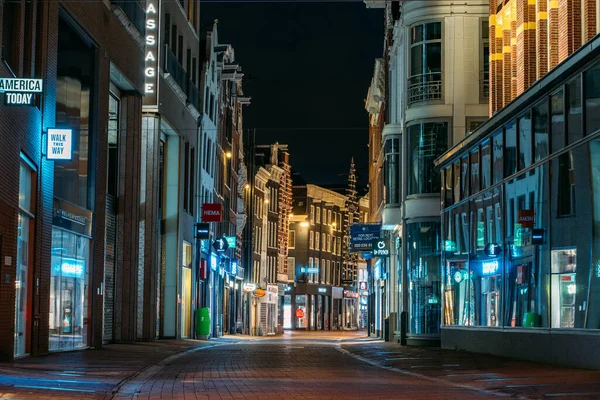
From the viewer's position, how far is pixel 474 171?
106 ft

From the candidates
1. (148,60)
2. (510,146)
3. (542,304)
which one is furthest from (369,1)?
(542,304)

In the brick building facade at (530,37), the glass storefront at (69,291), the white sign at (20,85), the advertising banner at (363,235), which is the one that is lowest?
the glass storefront at (69,291)

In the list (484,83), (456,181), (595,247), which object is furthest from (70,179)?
(484,83)

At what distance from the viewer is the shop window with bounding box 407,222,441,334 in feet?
125

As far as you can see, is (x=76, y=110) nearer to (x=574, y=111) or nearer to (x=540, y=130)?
(x=540, y=130)

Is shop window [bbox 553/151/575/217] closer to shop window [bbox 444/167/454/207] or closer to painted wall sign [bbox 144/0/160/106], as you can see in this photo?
shop window [bbox 444/167/454/207]

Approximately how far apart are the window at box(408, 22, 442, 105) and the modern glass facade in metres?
4.84

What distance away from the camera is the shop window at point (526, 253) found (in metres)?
24.8

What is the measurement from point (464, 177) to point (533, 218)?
821cm

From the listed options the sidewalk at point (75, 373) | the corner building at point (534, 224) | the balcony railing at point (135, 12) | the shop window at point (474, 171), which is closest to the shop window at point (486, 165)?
the corner building at point (534, 224)

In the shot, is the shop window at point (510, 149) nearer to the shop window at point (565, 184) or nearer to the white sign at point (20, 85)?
the shop window at point (565, 184)

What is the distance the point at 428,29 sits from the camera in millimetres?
39531

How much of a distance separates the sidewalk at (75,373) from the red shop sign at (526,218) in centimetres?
902

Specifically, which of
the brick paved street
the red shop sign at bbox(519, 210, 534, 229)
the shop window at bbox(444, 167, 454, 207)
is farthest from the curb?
the shop window at bbox(444, 167, 454, 207)
